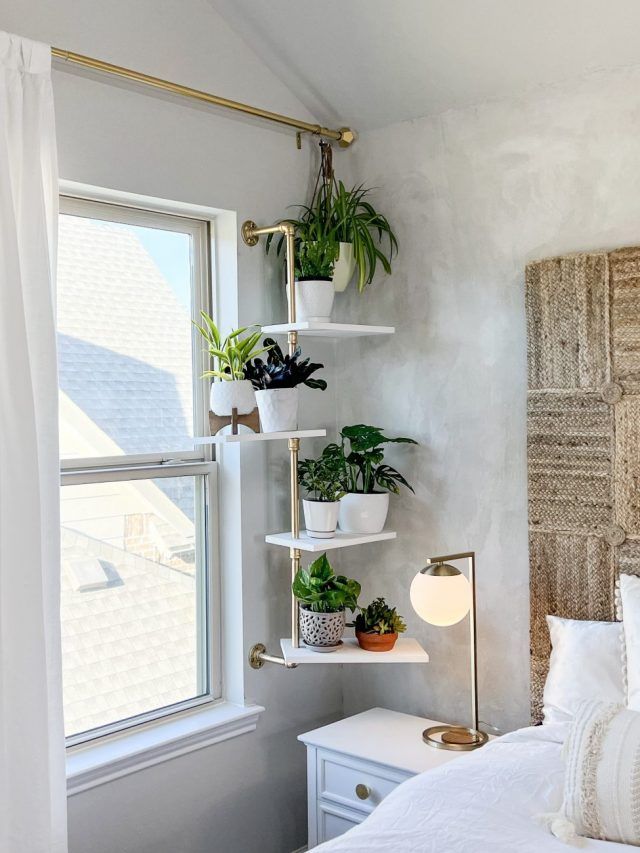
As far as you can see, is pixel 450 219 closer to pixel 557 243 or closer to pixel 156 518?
pixel 557 243

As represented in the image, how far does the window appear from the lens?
8.13 ft

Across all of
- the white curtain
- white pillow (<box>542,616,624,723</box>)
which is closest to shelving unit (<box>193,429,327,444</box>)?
the white curtain

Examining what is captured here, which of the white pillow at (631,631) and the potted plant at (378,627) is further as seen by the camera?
the potted plant at (378,627)

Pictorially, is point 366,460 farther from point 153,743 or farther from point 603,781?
point 603,781

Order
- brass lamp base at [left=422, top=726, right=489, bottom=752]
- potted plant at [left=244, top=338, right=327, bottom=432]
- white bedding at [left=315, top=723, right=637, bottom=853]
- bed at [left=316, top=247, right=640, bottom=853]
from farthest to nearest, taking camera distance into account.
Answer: potted plant at [left=244, top=338, right=327, bottom=432] → brass lamp base at [left=422, top=726, right=489, bottom=752] → bed at [left=316, top=247, right=640, bottom=853] → white bedding at [left=315, top=723, right=637, bottom=853]

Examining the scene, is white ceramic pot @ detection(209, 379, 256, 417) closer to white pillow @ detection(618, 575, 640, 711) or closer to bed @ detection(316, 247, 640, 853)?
bed @ detection(316, 247, 640, 853)

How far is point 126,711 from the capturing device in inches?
101

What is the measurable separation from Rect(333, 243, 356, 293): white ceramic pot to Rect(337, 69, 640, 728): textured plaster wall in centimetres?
14

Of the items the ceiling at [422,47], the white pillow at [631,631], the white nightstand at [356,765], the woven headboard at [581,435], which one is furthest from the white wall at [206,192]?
the white pillow at [631,631]

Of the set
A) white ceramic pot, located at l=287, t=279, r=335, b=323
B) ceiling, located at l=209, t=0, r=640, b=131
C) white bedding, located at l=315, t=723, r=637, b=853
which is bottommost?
white bedding, located at l=315, t=723, r=637, b=853

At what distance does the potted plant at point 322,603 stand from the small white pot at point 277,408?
0.42 metres

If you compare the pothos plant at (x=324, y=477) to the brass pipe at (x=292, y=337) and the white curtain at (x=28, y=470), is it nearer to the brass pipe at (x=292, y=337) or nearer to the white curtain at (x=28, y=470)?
the brass pipe at (x=292, y=337)

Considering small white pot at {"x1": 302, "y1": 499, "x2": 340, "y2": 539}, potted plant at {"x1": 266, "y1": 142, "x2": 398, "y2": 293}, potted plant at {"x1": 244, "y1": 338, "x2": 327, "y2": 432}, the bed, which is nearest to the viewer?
the bed

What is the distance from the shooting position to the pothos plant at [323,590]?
2691mm
